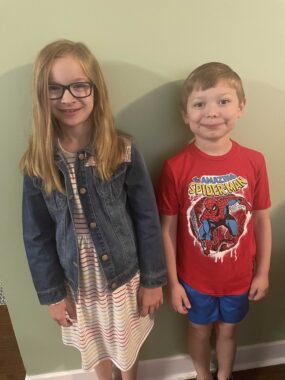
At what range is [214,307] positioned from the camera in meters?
1.08

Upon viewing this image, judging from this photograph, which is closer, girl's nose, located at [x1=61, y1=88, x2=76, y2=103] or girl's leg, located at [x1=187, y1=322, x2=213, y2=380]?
girl's nose, located at [x1=61, y1=88, x2=76, y2=103]

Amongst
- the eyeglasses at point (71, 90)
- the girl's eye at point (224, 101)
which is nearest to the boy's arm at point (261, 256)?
the girl's eye at point (224, 101)

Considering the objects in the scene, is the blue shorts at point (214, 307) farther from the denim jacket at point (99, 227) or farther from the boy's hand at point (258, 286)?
the denim jacket at point (99, 227)

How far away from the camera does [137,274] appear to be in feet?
3.23

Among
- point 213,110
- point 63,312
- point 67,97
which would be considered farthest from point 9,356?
point 213,110

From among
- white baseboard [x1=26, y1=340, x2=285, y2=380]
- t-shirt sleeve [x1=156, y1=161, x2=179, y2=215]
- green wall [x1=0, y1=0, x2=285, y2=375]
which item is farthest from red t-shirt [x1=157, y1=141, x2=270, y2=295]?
white baseboard [x1=26, y1=340, x2=285, y2=380]

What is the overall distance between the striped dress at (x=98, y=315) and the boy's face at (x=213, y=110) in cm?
32

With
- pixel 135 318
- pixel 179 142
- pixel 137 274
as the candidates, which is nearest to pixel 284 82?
pixel 179 142

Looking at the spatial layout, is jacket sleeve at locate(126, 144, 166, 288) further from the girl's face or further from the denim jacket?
the girl's face

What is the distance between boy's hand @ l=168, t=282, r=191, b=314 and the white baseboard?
0.38m

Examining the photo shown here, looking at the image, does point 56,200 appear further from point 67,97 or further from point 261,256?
point 261,256

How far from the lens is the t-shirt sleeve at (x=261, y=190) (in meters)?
0.98

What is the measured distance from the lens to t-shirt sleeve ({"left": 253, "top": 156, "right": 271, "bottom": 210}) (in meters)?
0.98

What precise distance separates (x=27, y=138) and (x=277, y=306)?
104cm
